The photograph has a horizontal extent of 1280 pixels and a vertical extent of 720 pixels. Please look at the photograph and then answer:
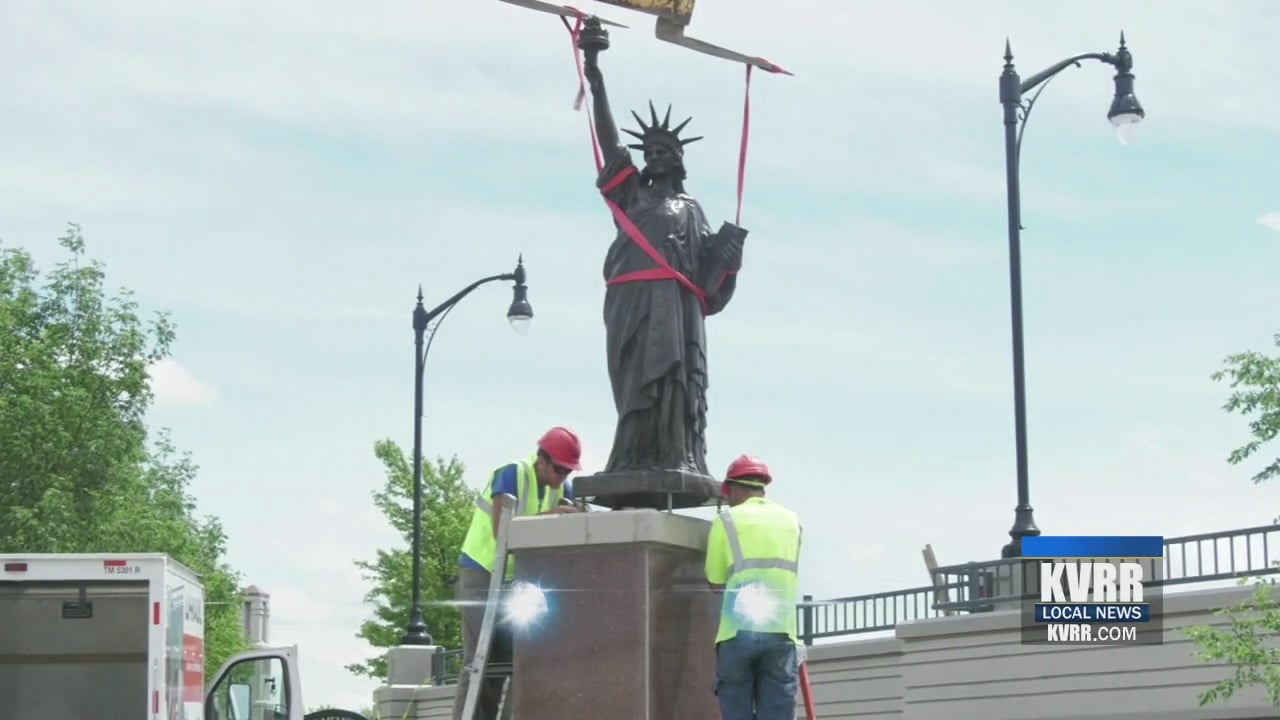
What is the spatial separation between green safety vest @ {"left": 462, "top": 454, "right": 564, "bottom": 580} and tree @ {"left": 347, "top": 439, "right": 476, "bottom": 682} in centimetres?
3555

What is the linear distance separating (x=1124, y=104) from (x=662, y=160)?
40.0 feet

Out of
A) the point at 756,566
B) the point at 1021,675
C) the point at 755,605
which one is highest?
the point at 756,566

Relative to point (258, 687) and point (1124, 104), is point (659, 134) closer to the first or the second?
point (258, 687)

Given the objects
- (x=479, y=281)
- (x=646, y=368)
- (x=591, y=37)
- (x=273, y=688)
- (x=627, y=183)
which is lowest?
(x=273, y=688)

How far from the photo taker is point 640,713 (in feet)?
33.3

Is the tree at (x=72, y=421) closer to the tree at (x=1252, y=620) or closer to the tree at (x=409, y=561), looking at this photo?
the tree at (x=409, y=561)

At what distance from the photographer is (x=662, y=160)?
11.5 m

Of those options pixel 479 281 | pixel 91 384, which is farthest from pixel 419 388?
pixel 91 384

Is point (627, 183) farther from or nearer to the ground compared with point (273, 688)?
farther from the ground

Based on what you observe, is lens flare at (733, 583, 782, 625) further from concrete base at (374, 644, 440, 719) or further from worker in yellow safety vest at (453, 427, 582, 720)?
concrete base at (374, 644, 440, 719)

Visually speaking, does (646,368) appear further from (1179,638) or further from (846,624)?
(846,624)

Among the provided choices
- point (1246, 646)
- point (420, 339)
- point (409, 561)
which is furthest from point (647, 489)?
point (409, 561)

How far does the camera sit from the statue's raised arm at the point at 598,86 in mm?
11312

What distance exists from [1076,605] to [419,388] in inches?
583
